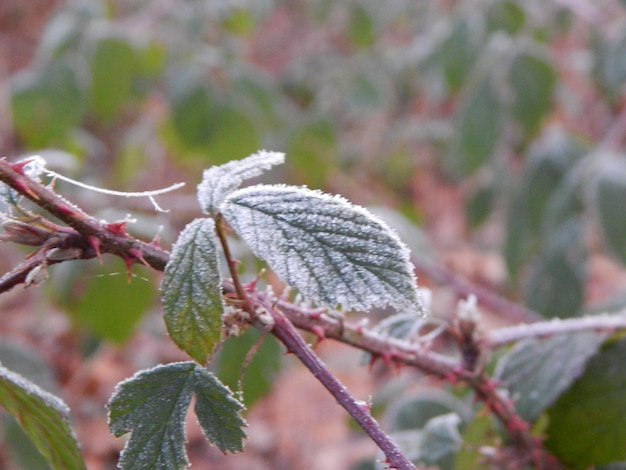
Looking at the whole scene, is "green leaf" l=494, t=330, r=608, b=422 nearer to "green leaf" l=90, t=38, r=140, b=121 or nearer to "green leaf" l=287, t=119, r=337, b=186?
"green leaf" l=90, t=38, r=140, b=121

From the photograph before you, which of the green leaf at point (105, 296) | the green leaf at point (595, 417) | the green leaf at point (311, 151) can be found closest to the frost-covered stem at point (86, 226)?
the green leaf at point (595, 417)

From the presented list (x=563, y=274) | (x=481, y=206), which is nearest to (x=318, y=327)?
(x=563, y=274)

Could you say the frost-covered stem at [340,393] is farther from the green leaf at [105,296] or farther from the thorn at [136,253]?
the green leaf at [105,296]

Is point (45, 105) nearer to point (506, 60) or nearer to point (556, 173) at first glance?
point (506, 60)

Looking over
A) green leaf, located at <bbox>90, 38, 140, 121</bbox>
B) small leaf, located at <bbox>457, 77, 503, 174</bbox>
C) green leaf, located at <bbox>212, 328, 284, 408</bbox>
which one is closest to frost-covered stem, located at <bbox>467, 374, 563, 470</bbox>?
green leaf, located at <bbox>212, 328, 284, 408</bbox>

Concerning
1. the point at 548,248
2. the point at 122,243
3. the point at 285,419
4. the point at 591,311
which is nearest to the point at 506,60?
the point at 548,248

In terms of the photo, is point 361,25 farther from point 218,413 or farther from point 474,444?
point 218,413
